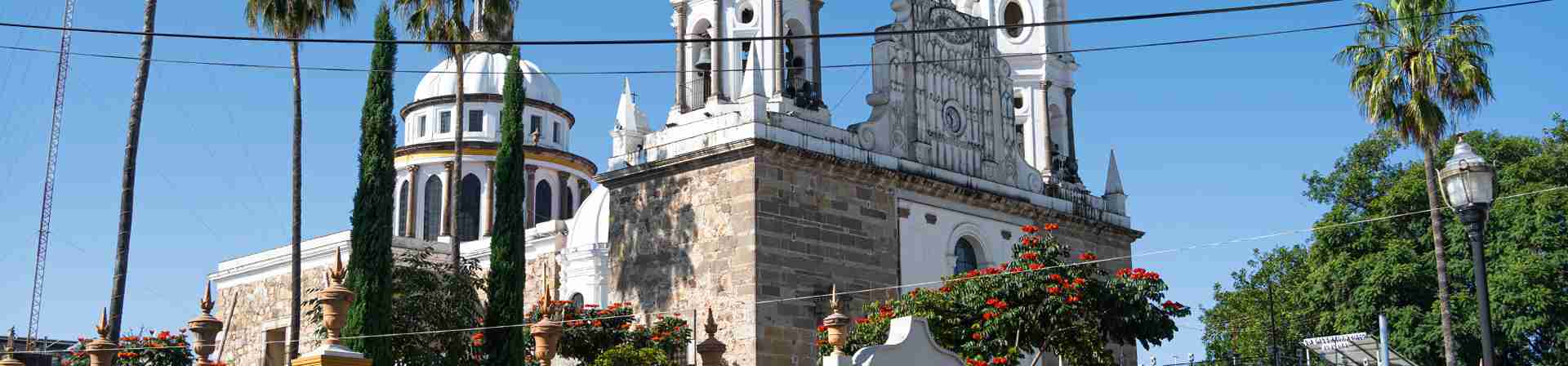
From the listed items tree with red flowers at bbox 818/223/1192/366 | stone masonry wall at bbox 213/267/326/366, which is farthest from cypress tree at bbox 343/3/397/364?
stone masonry wall at bbox 213/267/326/366

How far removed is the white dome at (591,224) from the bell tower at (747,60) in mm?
6934

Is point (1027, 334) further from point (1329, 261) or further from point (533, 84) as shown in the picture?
point (533, 84)

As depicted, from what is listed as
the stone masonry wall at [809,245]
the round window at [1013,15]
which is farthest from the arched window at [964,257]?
the round window at [1013,15]

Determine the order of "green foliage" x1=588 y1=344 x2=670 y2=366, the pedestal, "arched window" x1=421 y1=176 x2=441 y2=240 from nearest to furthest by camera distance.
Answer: the pedestal < "green foliage" x1=588 y1=344 x2=670 y2=366 < "arched window" x1=421 y1=176 x2=441 y2=240

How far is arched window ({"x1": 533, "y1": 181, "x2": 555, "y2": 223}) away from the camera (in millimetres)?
46353

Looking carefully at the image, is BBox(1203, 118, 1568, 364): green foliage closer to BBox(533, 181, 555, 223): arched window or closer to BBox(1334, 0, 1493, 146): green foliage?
BBox(1334, 0, 1493, 146): green foliage

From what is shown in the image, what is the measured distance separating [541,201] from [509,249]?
73.5 ft

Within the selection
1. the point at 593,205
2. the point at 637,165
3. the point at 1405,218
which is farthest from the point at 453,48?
the point at 1405,218

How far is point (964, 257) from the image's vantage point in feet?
102

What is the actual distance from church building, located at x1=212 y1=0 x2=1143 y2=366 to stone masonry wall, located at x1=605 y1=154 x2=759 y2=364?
0.12 feet

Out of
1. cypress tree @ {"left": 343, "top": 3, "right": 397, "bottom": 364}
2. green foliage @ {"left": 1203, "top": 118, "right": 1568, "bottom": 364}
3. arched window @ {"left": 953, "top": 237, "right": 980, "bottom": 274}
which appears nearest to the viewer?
cypress tree @ {"left": 343, "top": 3, "right": 397, "bottom": 364}

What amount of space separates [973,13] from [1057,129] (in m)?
3.25

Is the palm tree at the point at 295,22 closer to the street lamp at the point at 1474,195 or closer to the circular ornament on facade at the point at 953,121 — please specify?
the circular ornament on facade at the point at 953,121

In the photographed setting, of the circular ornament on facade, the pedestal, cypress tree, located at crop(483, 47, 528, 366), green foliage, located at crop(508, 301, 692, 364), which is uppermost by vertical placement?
the circular ornament on facade
